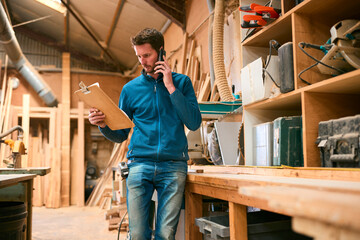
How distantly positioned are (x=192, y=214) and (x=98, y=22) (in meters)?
5.87

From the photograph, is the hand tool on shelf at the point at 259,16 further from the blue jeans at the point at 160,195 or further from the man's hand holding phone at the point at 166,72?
the blue jeans at the point at 160,195

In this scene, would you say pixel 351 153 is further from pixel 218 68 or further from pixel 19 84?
pixel 19 84

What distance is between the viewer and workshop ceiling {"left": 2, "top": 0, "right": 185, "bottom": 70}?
5.62 meters

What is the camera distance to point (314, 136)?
5.60ft

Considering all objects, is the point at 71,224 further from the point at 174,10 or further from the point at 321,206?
the point at 321,206

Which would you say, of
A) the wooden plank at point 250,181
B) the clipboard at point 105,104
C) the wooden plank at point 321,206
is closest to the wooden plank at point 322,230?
the wooden plank at point 321,206

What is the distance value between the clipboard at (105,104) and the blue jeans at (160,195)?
219 millimetres

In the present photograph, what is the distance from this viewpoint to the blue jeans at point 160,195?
5.17ft

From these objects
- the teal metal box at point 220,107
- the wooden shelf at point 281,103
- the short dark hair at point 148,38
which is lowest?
the wooden shelf at point 281,103

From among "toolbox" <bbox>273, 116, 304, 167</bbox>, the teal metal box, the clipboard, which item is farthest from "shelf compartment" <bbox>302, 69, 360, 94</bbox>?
the teal metal box

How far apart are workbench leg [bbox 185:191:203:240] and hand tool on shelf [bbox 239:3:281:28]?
1162 millimetres

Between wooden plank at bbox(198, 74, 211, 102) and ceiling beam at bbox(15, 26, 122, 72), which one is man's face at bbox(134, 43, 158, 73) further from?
ceiling beam at bbox(15, 26, 122, 72)

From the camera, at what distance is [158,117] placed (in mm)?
1683

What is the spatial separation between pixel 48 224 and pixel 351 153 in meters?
4.83
